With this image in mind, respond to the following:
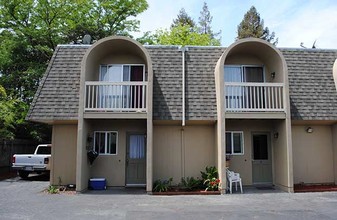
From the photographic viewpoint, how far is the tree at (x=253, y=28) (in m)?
38.1

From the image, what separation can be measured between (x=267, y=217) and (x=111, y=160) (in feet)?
23.7

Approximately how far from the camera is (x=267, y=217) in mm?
8039

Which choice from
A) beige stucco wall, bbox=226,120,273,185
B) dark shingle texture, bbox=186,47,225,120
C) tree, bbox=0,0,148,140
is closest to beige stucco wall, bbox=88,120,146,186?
dark shingle texture, bbox=186,47,225,120

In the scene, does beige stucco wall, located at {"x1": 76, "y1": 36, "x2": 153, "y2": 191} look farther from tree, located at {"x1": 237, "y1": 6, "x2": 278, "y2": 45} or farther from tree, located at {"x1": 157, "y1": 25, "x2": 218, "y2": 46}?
tree, located at {"x1": 237, "y1": 6, "x2": 278, "y2": 45}

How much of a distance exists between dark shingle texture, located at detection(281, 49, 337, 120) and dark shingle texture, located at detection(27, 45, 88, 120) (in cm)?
902

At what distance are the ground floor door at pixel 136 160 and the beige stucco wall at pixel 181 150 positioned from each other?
2.10 ft

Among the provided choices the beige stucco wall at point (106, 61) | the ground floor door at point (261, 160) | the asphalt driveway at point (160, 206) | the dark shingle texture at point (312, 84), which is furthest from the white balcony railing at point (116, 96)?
the dark shingle texture at point (312, 84)

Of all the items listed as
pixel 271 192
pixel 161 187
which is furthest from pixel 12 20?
pixel 271 192

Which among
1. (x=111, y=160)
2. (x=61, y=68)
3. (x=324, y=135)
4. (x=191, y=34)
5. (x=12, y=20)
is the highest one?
(x=191, y=34)

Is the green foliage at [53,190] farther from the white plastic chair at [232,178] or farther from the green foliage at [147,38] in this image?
the green foliage at [147,38]

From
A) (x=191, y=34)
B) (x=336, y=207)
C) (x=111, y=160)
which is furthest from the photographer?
(x=191, y=34)

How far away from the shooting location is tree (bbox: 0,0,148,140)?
2205 centimetres

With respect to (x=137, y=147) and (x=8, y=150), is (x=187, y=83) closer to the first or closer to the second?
(x=137, y=147)

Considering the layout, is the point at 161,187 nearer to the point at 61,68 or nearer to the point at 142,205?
the point at 142,205
